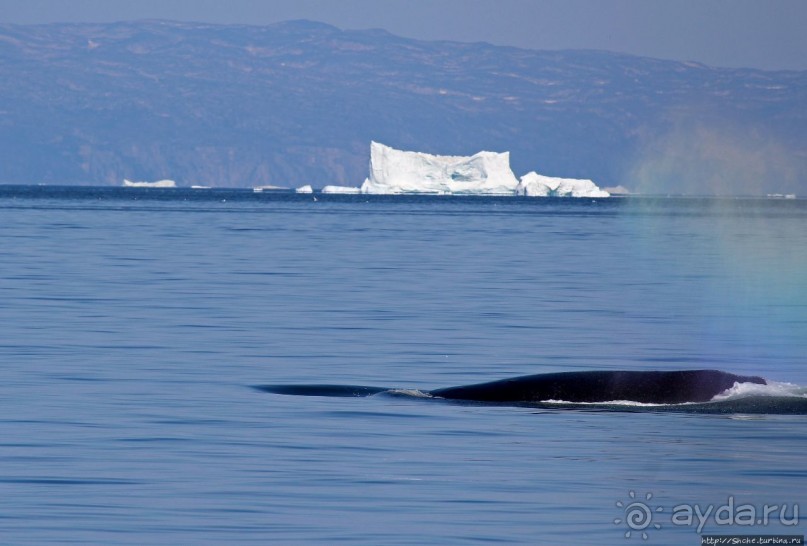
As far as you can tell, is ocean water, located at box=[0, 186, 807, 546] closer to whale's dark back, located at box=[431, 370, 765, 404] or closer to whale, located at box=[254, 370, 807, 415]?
whale, located at box=[254, 370, 807, 415]

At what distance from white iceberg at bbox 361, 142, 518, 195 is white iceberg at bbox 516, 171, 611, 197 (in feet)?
12.6

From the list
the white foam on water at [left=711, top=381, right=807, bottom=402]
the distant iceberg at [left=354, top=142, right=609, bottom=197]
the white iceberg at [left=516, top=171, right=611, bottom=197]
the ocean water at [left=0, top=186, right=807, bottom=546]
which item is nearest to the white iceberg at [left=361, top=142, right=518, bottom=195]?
the distant iceberg at [left=354, top=142, right=609, bottom=197]

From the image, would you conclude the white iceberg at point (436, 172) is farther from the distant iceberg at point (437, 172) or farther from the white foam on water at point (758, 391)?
the white foam on water at point (758, 391)

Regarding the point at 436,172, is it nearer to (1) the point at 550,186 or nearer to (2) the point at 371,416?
(1) the point at 550,186

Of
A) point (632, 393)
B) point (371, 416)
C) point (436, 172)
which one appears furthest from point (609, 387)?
point (436, 172)

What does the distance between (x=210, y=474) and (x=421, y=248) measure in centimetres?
4170

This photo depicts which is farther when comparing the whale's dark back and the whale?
the whale's dark back

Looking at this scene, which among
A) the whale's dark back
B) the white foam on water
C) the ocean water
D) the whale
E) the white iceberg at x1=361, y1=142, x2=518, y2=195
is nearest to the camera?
the ocean water

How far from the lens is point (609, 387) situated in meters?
14.8

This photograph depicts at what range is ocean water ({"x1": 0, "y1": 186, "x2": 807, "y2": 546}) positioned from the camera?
984cm

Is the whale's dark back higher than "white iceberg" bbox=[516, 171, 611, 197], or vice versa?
the whale's dark back

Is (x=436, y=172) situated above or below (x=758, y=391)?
below

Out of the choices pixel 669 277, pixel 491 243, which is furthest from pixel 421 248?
pixel 669 277

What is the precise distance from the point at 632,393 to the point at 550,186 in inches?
6273
